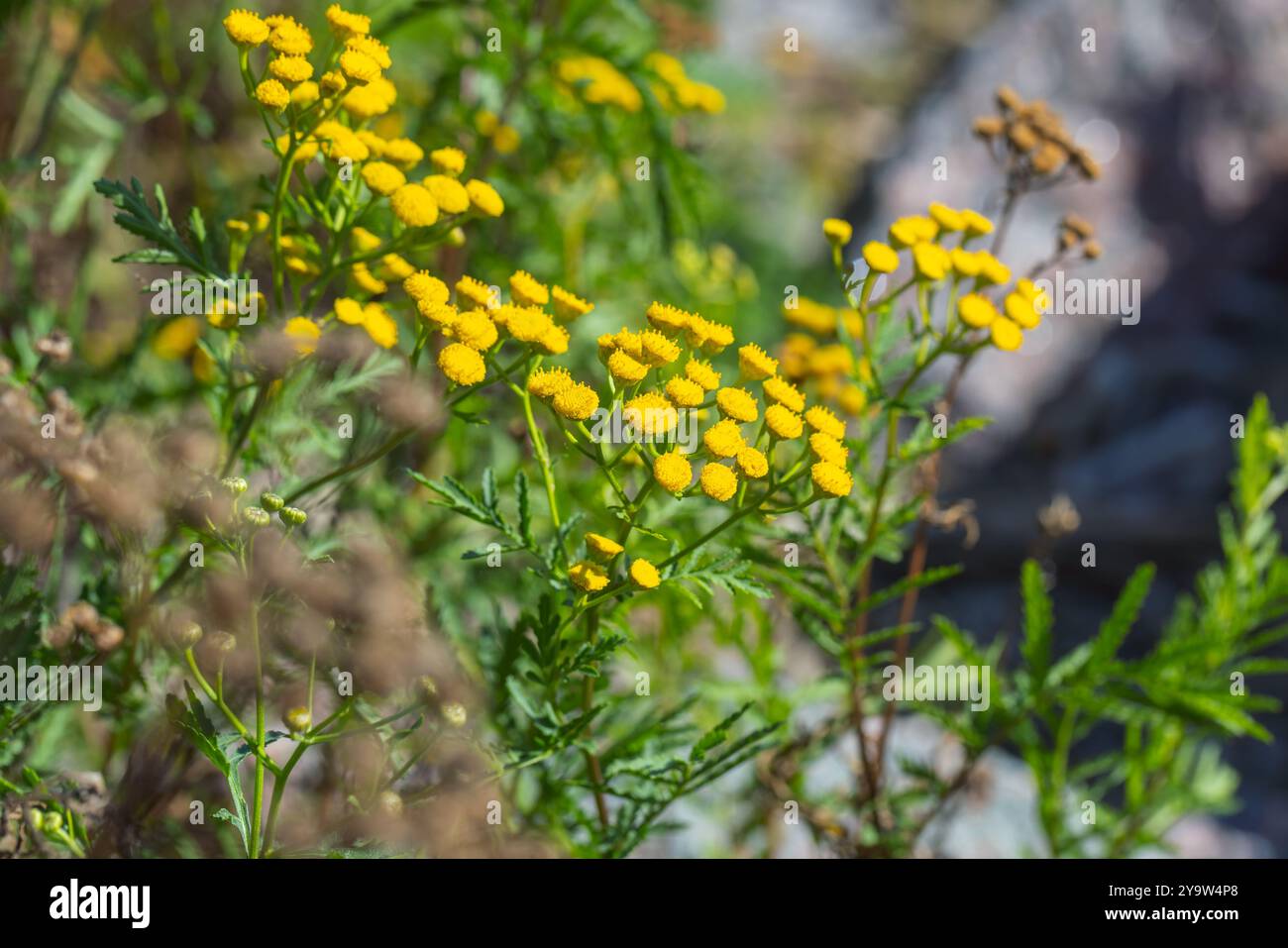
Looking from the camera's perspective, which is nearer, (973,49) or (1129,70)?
(1129,70)

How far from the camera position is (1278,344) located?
4.13m

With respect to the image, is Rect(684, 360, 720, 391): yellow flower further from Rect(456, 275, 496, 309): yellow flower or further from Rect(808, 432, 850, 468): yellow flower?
Rect(456, 275, 496, 309): yellow flower

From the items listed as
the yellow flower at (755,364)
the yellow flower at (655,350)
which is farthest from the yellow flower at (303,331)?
the yellow flower at (755,364)

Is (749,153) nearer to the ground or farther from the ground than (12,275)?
farther from the ground

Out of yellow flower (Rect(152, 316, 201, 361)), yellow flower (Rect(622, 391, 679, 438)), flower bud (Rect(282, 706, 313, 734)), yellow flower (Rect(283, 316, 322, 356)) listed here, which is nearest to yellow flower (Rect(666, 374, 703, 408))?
yellow flower (Rect(622, 391, 679, 438))

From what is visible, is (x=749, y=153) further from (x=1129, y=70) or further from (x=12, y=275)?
(x=12, y=275)

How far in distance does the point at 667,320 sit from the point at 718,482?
0.20 metres

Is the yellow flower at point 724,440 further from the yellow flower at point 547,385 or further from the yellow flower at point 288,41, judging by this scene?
the yellow flower at point 288,41

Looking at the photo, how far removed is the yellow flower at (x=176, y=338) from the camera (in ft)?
7.41

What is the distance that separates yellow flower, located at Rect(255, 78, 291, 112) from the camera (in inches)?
52.3

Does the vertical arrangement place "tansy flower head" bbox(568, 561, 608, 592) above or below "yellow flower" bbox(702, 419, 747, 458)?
below

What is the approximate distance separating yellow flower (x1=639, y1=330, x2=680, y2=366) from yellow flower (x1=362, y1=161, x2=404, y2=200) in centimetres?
35

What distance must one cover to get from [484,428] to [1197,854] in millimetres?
2171
